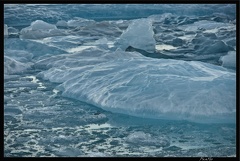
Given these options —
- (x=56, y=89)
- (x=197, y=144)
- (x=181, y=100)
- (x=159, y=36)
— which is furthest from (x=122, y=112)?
(x=159, y=36)

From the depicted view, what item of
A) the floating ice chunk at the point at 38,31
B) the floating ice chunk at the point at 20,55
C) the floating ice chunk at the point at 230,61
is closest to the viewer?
the floating ice chunk at the point at 230,61

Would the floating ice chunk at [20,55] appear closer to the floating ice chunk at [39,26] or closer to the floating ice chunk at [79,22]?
the floating ice chunk at [39,26]

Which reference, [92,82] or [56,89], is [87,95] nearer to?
[92,82]

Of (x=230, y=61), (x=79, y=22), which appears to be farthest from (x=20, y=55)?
(x=79, y=22)

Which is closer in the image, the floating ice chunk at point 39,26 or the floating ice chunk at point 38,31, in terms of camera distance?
the floating ice chunk at point 38,31

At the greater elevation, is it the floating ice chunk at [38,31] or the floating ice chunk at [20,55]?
the floating ice chunk at [38,31]

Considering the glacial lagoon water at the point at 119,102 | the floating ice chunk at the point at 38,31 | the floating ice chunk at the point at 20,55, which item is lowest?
the floating ice chunk at the point at 20,55

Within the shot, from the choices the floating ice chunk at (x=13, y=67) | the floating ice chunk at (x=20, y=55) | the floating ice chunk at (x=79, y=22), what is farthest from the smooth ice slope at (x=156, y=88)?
the floating ice chunk at (x=79, y=22)
